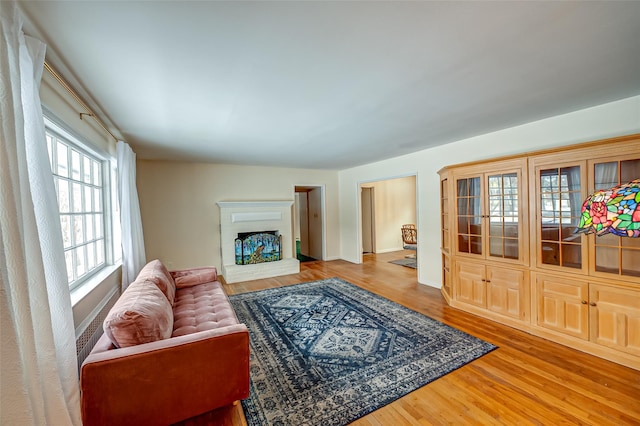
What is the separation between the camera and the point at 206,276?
3533mm

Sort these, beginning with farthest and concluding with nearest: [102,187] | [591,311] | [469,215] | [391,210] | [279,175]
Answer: [391,210] < [279,175] < [469,215] < [102,187] < [591,311]

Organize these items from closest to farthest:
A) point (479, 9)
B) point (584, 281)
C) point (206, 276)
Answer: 1. point (479, 9)
2. point (584, 281)
3. point (206, 276)

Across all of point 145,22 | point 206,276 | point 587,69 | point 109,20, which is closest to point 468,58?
point 587,69

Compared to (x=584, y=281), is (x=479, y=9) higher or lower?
→ higher

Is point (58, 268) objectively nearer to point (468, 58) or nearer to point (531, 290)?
point (468, 58)

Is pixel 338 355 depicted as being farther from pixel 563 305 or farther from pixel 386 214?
pixel 386 214

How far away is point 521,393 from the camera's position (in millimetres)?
1905

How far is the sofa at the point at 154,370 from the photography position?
1.45 meters

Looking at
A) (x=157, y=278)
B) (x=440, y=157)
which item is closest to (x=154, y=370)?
(x=157, y=278)

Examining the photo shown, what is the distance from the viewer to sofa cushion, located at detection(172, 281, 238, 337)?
7.34 ft

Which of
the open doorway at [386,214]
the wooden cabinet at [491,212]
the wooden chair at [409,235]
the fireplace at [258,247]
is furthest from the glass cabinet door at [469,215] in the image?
the wooden chair at [409,235]

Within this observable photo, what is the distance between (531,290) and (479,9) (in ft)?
9.15

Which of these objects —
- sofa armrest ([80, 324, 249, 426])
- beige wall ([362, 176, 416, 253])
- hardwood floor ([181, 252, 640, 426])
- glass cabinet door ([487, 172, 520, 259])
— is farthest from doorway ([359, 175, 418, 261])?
sofa armrest ([80, 324, 249, 426])

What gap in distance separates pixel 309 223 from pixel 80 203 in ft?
17.7
